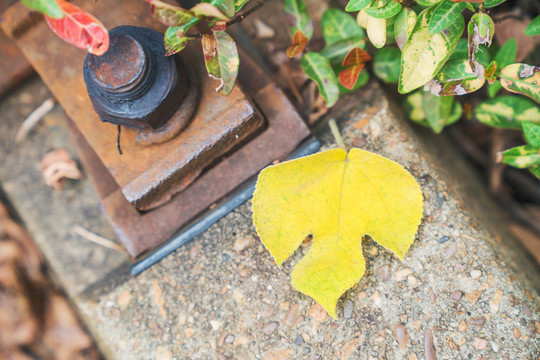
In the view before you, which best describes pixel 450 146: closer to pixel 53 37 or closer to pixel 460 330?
pixel 460 330

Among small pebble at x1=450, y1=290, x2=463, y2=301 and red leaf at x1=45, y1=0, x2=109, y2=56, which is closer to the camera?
red leaf at x1=45, y1=0, x2=109, y2=56

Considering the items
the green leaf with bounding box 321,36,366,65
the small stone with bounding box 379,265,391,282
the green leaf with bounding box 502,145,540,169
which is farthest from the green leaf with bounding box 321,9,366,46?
the small stone with bounding box 379,265,391,282

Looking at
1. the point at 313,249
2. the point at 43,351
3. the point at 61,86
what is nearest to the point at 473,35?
the point at 313,249

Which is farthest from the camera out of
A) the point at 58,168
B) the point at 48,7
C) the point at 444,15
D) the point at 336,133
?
the point at 58,168

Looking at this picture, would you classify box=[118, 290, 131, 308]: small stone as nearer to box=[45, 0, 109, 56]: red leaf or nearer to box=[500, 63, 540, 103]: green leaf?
box=[45, 0, 109, 56]: red leaf

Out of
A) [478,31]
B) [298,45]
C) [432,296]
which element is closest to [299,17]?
[298,45]

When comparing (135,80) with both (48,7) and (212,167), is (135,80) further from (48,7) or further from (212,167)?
(212,167)
